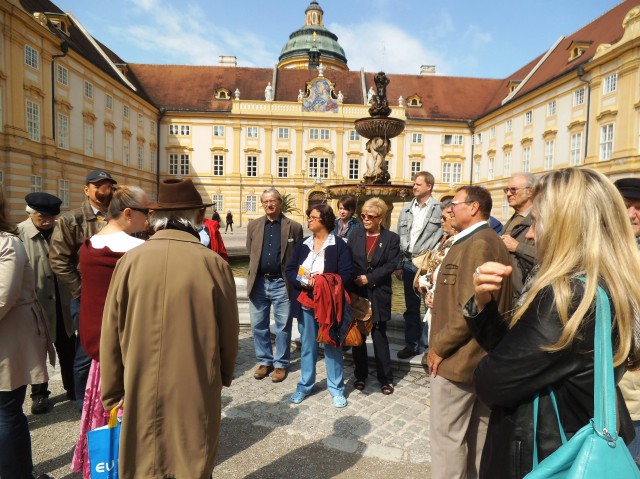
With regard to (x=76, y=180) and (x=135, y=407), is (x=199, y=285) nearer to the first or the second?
(x=135, y=407)

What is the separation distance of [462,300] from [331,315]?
1754 mm

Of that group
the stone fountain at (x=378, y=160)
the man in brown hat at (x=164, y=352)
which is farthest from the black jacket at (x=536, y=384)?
the stone fountain at (x=378, y=160)

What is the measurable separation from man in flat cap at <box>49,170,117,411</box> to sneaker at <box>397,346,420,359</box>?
10.9 ft

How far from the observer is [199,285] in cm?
205

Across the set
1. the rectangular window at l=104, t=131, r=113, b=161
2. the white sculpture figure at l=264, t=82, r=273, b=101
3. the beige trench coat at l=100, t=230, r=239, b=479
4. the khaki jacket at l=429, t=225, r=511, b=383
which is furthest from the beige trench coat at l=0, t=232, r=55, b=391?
the white sculpture figure at l=264, t=82, r=273, b=101

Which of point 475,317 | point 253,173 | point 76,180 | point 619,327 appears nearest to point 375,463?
point 475,317

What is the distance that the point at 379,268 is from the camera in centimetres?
425

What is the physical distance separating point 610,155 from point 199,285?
96.6ft

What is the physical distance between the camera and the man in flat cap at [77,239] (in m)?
3.61

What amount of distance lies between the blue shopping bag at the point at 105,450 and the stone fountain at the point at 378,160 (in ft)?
19.7

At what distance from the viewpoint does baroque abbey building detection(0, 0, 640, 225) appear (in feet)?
77.7

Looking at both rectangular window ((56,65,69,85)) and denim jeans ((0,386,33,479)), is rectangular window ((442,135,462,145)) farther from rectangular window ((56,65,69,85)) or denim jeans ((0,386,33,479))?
denim jeans ((0,386,33,479))

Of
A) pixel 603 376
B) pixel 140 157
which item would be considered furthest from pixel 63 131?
pixel 603 376

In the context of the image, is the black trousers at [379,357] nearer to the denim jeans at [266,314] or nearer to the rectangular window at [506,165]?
the denim jeans at [266,314]
